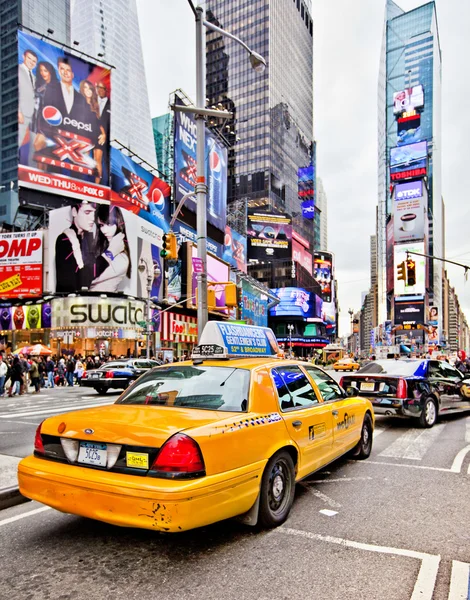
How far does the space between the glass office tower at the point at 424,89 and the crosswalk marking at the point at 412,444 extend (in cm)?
13386

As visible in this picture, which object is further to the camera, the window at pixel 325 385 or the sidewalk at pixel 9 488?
the window at pixel 325 385

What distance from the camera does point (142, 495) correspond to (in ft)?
10.7

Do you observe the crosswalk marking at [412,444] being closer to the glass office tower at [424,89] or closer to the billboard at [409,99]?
the glass office tower at [424,89]

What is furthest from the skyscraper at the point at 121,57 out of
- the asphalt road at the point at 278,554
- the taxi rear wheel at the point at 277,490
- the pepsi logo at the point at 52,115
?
the taxi rear wheel at the point at 277,490

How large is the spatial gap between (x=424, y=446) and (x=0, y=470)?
256 inches

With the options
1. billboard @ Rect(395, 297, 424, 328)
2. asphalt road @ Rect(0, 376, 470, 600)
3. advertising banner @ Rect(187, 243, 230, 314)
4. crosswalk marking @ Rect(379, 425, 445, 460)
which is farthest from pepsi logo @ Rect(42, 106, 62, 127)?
billboard @ Rect(395, 297, 424, 328)

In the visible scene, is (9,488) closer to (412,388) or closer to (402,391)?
(402,391)

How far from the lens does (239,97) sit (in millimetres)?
122938

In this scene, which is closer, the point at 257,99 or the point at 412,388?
the point at 412,388

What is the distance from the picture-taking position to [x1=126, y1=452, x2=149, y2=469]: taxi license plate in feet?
A: 11.2

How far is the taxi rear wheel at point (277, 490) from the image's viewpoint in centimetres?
401

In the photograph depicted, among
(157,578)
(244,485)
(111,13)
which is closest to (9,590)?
(157,578)

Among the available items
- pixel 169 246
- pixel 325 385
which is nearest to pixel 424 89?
pixel 169 246

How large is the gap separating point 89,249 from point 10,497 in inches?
1404
